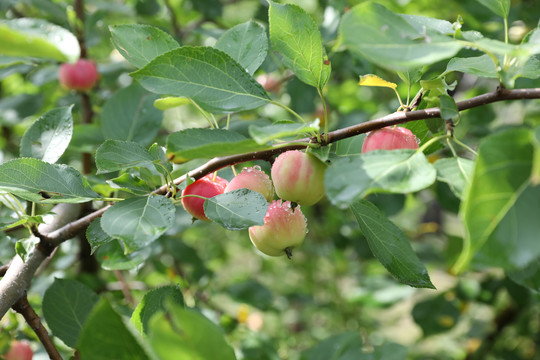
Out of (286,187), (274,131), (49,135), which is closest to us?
(274,131)

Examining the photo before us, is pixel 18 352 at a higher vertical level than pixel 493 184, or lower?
lower

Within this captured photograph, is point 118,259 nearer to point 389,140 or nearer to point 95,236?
point 95,236

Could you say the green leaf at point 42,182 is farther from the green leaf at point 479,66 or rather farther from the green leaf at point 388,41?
the green leaf at point 479,66

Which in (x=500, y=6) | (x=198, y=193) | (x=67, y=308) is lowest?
(x=67, y=308)

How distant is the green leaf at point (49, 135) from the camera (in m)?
0.80

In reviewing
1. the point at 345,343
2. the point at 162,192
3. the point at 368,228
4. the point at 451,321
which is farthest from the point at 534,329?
the point at 162,192

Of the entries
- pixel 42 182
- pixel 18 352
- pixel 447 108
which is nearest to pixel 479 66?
pixel 447 108

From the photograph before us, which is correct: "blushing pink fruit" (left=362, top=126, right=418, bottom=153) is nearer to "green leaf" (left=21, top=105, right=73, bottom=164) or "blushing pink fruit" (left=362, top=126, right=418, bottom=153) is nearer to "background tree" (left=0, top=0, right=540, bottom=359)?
"background tree" (left=0, top=0, right=540, bottom=359)

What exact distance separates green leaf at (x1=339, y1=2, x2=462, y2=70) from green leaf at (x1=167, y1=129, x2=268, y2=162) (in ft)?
0.47

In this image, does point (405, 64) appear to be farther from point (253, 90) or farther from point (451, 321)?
point (451, 321)

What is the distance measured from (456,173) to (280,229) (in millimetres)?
236

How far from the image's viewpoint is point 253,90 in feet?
2.09

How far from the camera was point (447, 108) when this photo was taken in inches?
21.0

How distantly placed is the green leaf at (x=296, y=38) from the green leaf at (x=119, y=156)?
0.72 ft
